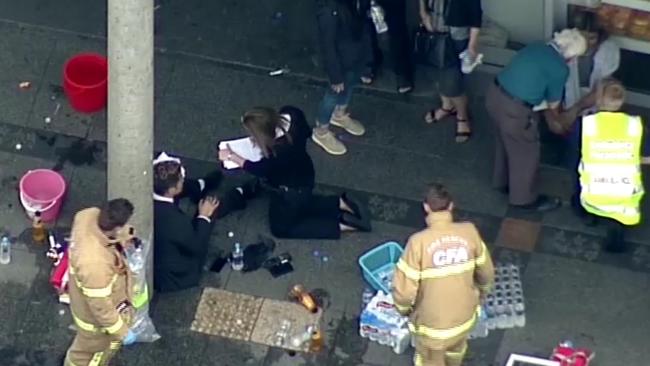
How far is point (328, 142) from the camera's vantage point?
16.0 m

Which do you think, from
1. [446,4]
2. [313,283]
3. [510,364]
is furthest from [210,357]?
[446,4]

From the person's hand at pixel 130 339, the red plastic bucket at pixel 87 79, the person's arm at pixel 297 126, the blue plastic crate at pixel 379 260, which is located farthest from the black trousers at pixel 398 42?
the person's hand at pixel 130 339

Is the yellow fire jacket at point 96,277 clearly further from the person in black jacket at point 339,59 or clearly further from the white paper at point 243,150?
the person in black jacket at point 339,59

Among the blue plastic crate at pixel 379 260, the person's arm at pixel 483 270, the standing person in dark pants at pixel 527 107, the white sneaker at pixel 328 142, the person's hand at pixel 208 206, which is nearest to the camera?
the person's arm at pixel 483 270

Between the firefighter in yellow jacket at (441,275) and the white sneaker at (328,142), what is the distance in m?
2.67

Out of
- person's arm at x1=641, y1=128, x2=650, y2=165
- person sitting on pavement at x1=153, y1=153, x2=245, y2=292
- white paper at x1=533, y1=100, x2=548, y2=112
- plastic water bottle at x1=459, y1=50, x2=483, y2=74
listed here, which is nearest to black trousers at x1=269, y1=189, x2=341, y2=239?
person sitting on pavement at x1=153, y1=153, x2=245, y2=292

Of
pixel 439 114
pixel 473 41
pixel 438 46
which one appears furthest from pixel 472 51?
pixel 439 114

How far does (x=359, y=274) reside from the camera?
15.2m

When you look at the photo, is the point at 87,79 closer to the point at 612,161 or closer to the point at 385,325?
the point at 385,325

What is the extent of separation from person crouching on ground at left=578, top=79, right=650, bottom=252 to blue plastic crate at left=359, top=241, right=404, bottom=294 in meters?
1.43

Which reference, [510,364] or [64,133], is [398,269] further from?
[64,133]

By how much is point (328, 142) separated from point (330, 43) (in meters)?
1.10

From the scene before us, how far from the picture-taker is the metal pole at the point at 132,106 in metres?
13.2

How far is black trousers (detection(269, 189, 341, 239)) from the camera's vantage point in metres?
15.3
